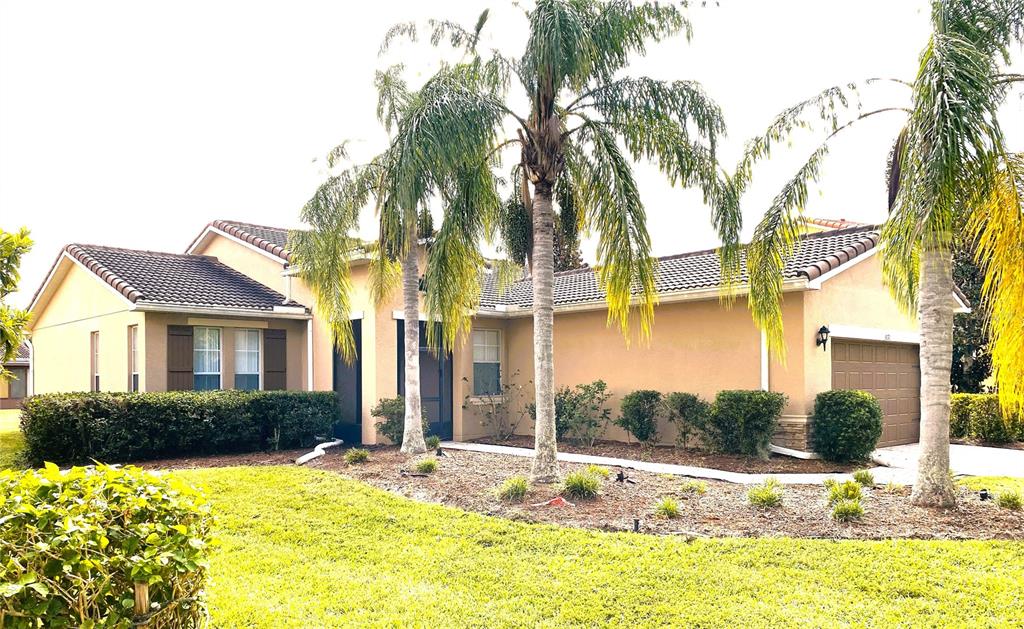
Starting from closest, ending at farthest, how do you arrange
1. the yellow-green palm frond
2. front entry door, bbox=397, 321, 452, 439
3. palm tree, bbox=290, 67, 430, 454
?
the yellow-green palm frond → palm tree, bbox=290, 67, 430, 454 → front entry door, bbox=397, 321, 452, 439

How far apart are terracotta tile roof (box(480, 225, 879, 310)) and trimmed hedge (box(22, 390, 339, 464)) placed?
187 inches

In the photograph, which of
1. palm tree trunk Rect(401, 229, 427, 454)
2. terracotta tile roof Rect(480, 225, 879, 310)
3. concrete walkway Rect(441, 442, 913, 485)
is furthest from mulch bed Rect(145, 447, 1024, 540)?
terracotta tile roof Rect(480, 225, 879, 310)

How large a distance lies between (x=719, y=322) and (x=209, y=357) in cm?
1061

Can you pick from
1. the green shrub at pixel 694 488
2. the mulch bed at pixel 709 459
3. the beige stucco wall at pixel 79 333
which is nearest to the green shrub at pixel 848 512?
the green shrub at pixel 694 488

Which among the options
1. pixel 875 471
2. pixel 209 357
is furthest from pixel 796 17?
pixel 209 357

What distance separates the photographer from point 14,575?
3002 millimetres

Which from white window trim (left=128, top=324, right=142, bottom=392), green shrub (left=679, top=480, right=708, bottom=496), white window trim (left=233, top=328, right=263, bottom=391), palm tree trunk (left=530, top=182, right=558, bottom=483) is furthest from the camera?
white window trim (left=233, top=328, right=263, bottom=391)

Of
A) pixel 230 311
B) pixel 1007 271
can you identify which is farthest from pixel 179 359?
pixel 1007 271

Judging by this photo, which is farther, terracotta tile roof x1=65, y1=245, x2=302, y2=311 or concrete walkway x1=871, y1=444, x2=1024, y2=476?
terracotta tile roof x1=65, y1=245, x2=302, y2=311

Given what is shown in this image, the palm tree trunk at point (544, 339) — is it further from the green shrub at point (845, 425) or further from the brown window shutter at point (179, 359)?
the brown window shutter at point (179, 359)

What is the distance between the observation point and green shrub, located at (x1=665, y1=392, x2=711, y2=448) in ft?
43.7

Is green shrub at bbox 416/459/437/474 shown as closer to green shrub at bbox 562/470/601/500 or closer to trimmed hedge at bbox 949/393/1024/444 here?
green shrub at bbox 562/470/601/500

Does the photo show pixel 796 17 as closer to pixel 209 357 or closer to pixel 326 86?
pixel 326 86

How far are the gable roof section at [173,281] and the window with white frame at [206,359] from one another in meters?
0.79
